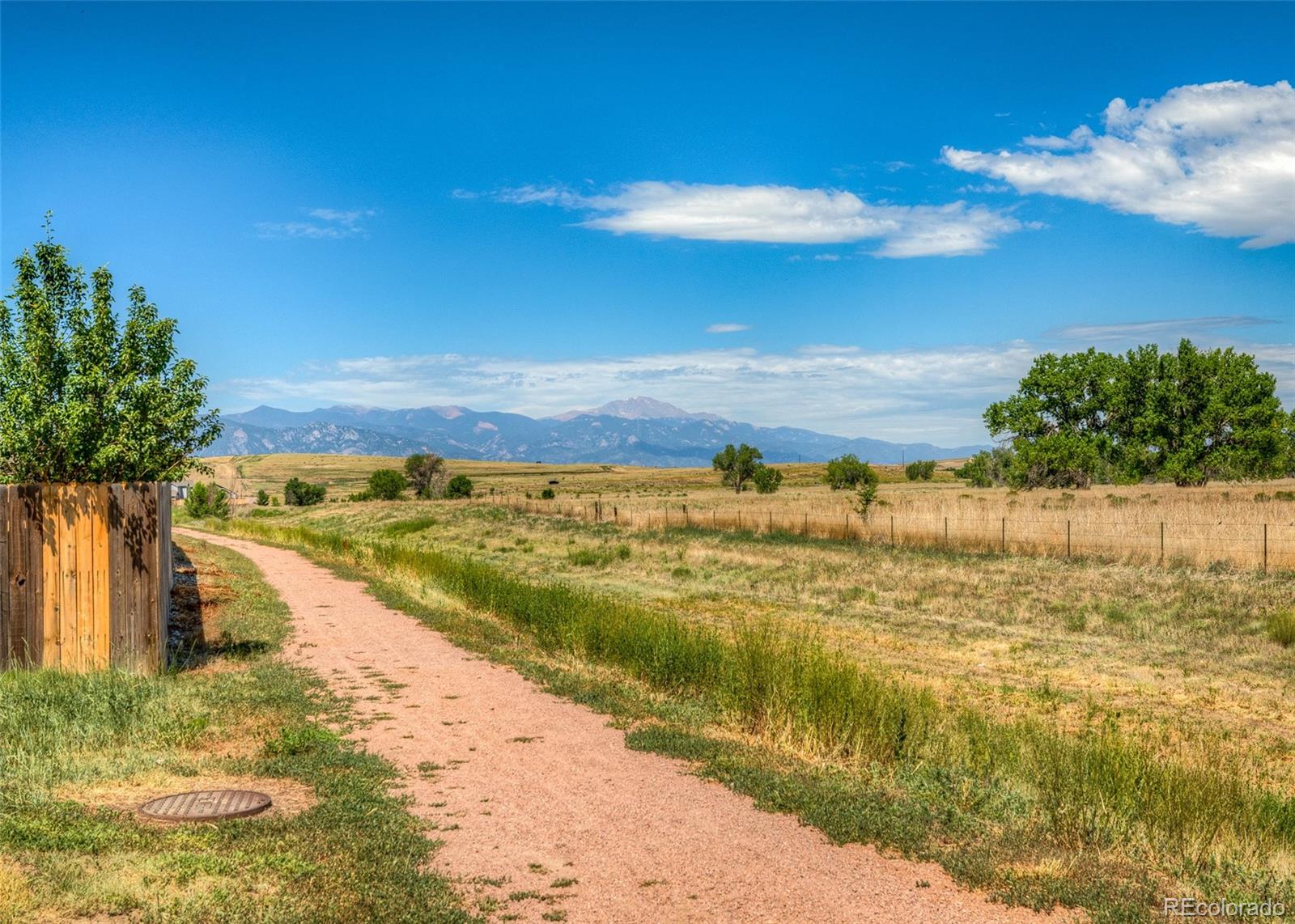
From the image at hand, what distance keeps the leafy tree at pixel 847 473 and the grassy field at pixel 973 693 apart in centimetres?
5594

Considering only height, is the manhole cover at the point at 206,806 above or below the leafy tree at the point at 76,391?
below

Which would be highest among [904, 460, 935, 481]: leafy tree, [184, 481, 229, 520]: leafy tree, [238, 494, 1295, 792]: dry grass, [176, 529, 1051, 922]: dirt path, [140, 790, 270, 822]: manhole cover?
[904, 460, 935, 481]: leafy tree

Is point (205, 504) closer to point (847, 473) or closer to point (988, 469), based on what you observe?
point (847, 473)

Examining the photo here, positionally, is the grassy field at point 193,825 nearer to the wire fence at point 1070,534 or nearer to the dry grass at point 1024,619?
the dry grass at point 1024,619

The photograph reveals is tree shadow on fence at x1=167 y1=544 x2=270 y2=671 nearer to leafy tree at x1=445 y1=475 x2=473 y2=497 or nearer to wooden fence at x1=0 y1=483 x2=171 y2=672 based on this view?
wooden fence at x1=0 y1=483 x2=171 y2=672

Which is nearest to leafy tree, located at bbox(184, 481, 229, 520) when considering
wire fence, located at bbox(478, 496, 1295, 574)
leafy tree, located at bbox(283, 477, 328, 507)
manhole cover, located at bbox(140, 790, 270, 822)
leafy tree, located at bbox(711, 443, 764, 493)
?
leafy tree, located at bbox(283, 477, 328, 507)

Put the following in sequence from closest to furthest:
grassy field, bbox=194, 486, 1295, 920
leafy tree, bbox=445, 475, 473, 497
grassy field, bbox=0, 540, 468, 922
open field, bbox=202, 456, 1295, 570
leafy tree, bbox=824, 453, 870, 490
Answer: grassy field, bbox=0, 540, 468, 922
grassy field, bbox=194, 486, 1295, 920
open field, bbox=202, 456, 1295, 570
leafy tree, bbox=824, 453, 870, 490
leafy tree, bbox=445, 475, 473, 497

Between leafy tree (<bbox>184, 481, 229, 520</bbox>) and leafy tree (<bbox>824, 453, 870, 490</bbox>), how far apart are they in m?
50.6

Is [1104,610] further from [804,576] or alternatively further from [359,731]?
[359,731]

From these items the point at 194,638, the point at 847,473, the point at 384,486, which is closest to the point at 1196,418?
the point at 847,473

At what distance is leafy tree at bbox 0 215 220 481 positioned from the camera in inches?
540

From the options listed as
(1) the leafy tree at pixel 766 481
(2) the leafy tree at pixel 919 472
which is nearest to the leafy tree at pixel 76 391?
(1) the leafy tree at pixel 766 481

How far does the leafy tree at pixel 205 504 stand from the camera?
7031 cm

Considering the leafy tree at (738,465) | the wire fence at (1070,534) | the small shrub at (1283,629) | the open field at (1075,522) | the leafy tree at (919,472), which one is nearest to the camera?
the small shrub at (1283,629)
